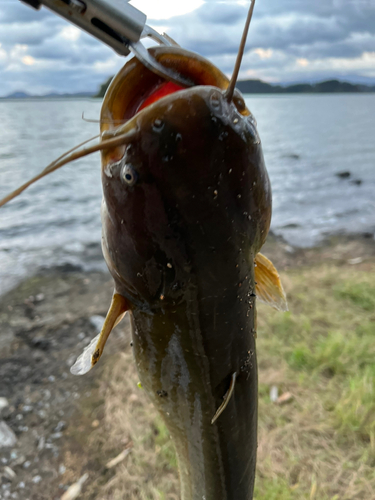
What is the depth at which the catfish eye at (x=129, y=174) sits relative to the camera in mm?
1160

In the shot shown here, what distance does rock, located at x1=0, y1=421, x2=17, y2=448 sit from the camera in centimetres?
340

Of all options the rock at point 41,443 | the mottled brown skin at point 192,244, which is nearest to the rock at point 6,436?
the rock at point 41,443

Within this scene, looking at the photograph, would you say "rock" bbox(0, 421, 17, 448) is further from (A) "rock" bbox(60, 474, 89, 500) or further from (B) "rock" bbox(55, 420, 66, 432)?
(A) "rock" bbox(60, 474, 89, 500)

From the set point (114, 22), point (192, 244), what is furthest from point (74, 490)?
point (114, 22)

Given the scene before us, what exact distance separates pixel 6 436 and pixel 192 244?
321 cm

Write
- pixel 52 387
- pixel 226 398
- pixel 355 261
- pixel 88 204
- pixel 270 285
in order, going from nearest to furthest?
pixel 226 398
pixel 270 285
pixel 52 387
pixel 355 261
pixel 88 204

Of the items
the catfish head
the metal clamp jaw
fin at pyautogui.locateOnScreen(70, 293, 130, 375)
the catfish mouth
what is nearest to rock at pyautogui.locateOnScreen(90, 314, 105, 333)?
fin at pyautogui.locateOnScreen(70, 293, 130, 375)

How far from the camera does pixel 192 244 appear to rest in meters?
1.23

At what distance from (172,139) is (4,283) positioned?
621 cm

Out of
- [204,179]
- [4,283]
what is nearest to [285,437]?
[204,179]

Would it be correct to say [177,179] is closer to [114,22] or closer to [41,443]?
[114,22]

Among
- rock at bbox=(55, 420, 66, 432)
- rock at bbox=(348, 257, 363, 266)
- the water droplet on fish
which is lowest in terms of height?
rock at bbox=(55, 420, 66, 432)

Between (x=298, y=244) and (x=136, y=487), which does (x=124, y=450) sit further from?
(x=298, y=244)

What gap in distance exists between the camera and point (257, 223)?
4.43 feet
